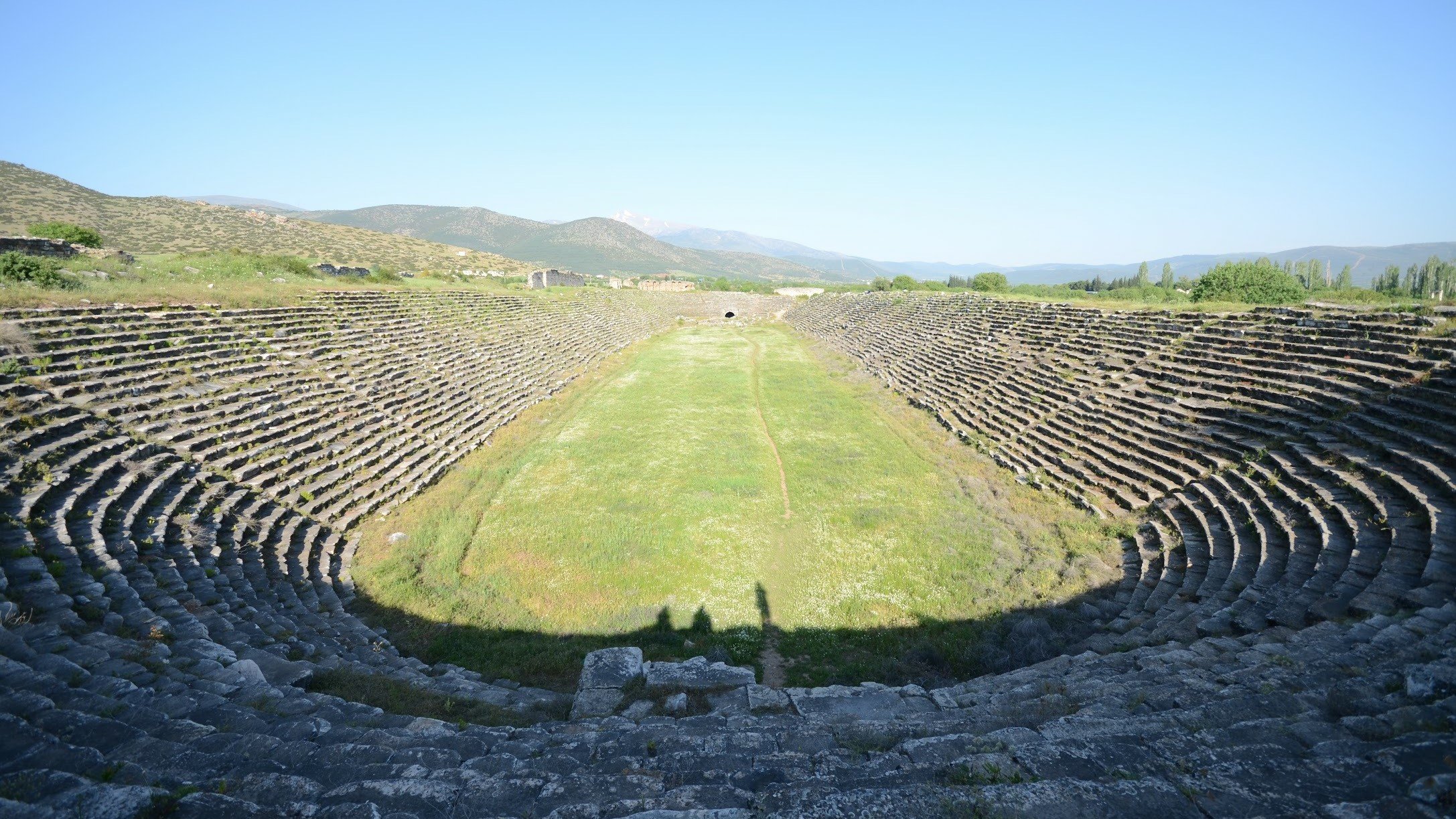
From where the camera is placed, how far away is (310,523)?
1204 cm

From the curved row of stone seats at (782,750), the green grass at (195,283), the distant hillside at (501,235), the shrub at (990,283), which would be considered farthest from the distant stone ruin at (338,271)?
the distant hillside at (501,235)

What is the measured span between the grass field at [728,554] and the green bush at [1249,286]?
20.6m

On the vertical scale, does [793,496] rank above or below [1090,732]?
below

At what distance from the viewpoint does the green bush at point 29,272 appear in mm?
13953

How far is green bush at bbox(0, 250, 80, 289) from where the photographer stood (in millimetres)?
13953

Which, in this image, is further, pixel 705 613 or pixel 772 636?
pixel 705 613

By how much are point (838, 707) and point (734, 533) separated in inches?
278

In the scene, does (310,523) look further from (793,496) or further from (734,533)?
(793,496)

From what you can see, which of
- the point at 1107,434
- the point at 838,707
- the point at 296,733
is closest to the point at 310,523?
the point at 296,733

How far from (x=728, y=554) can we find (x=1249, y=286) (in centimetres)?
3265

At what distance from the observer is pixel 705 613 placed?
10570 millimetres

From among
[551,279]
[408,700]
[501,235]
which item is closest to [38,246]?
[408,700]

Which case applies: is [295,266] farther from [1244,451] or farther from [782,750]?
[1244,451]

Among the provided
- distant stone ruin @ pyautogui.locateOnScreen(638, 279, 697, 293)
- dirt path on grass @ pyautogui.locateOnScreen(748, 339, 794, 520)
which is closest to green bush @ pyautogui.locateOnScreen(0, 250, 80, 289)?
dirt path on grass @ pyautogui.locateOnScreen(748, 339, 794, 520)
